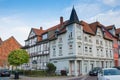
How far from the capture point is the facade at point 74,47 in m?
42.2

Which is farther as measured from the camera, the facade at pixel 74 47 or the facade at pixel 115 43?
the facade at pixel 115 43

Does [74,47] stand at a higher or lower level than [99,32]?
lower

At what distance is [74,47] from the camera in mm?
41531

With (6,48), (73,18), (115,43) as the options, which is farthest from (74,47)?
(6,48)

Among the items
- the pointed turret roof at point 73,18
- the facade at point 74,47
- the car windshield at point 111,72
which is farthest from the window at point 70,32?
the car windshield at point 111,72

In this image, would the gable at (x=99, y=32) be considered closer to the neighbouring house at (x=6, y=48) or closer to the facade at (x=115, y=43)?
the facade at (x=115, y=43)

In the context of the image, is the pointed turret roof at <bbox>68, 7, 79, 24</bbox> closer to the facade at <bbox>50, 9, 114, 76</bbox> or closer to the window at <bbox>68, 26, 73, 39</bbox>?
the facade at <bbox>50, 9, 114, 76</bbox>

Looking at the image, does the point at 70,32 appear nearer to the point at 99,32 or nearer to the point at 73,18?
the point at 73,18

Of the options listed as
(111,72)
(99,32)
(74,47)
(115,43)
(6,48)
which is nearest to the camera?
(111,72)

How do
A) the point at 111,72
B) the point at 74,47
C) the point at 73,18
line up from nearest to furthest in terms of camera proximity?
the point at 111,72
the point at 74,47
the point at 73,18

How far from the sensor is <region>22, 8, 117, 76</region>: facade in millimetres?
42188

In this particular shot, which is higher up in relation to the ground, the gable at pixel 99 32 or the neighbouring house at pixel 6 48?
the gable at pixel 99 32

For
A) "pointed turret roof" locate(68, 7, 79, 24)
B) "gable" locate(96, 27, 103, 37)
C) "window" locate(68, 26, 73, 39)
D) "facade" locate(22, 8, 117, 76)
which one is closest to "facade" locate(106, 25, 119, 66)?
"facade" locate(22, 8, 117, 76)

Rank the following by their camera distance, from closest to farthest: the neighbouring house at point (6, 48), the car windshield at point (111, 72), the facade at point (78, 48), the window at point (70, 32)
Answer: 1. the car windshield at point (111, 72)
2. the facade at point (78, 48)
3. the window at point (70, 32)
4. the neighbouring house at point (6, 48)
